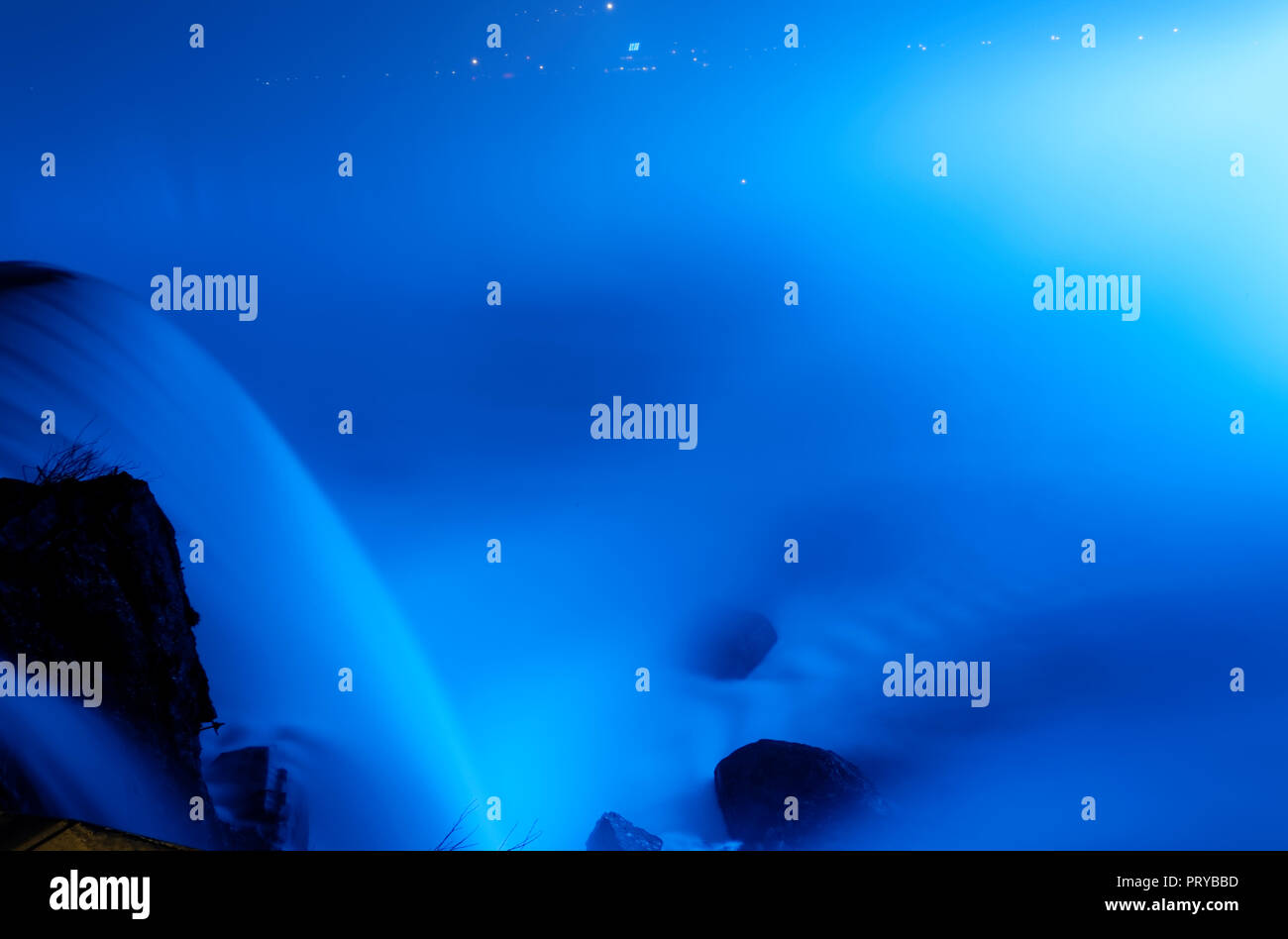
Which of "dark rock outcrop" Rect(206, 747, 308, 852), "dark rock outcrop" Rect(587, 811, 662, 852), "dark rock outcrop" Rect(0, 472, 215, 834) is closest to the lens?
"dark rock outcrop" Rect(0, 472, 215, 834)

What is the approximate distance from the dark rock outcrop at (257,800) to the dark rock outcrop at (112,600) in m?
1.08

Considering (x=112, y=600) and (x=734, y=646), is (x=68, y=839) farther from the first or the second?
(x=734, y=646)

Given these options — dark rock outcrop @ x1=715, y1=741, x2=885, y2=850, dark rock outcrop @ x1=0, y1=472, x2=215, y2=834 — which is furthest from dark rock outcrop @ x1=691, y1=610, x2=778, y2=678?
dark rock outcrop @ x1=0, y1=472, x2=215, y2=834

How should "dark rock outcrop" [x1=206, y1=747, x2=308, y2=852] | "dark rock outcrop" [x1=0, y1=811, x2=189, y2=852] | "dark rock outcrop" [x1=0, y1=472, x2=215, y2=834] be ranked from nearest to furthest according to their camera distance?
"dark rock outcrop" [x1=0, y1=811, x2=189, y2=852] < "dark rock outcrop" [x1=0, y1=472, x2=215, y2=834] < "dark rock outcrop" [x1=206, y1=747, x2=308, y2=852]

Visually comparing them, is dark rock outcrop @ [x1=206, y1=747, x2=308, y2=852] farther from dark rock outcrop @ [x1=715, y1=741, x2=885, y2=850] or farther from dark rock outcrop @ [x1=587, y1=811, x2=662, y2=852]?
dark rock outcrop @ [x1=715, y1=741, x2=885, y2=850]

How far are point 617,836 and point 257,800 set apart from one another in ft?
11.7

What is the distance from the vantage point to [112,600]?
5305 millimetres

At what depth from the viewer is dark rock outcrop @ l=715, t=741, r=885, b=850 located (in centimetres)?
783

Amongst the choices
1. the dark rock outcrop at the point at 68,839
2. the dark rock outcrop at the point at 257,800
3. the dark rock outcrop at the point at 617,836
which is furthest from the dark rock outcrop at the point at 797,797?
the dark rock outcrop at the point at 68,839

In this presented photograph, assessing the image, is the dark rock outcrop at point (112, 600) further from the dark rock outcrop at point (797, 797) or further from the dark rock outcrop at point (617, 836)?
the dark rock outcrop at point (797, 797)

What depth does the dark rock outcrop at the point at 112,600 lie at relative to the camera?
16.2ft

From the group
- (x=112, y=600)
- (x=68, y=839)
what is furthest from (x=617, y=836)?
(x=68, y=839)

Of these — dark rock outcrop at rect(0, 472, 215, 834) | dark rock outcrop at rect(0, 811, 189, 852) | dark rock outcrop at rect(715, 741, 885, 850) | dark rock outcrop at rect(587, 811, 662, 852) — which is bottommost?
dark rock outcrop at rect(587, 811, 662, 852)

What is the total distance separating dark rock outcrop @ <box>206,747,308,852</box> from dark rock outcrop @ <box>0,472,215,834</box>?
108cm
